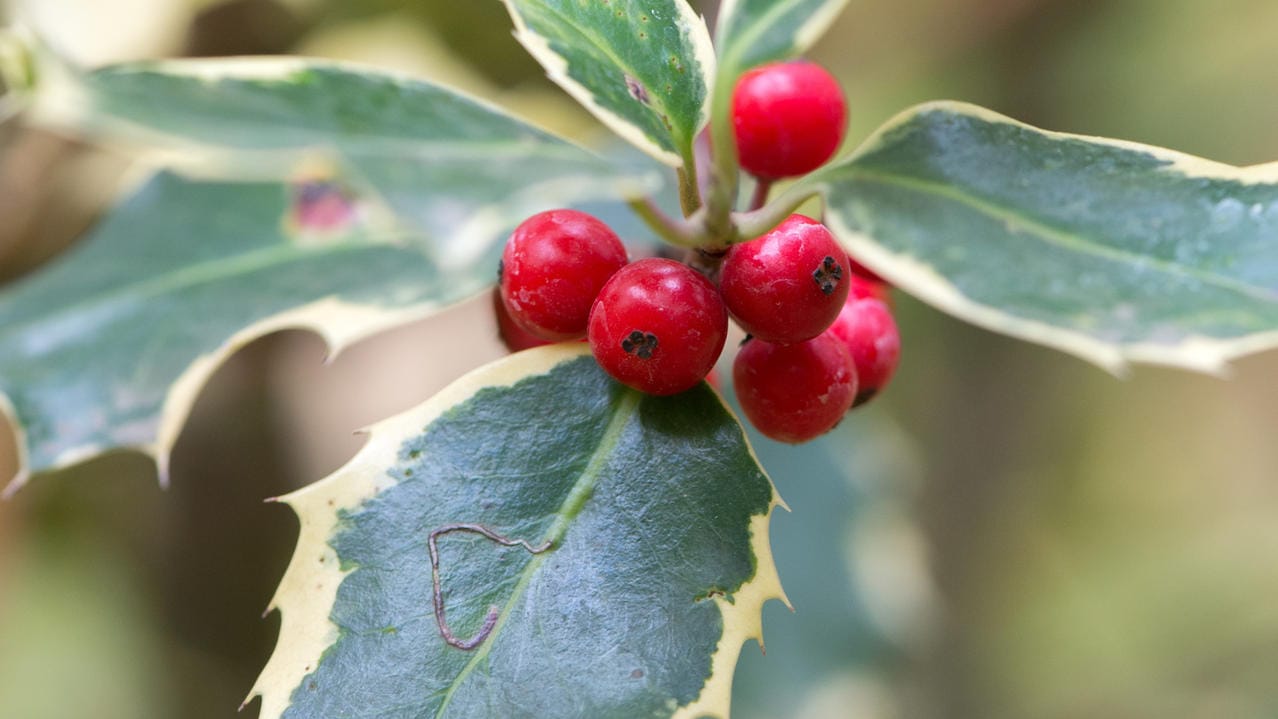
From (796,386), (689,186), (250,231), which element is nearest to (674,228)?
(689,186)

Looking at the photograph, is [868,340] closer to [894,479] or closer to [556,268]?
[556,268]

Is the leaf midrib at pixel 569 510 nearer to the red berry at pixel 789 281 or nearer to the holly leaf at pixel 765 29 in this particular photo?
the red berry at pixel 789 281

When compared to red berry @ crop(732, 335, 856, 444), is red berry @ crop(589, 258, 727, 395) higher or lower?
higher

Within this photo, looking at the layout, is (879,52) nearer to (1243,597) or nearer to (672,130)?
(1243,597)

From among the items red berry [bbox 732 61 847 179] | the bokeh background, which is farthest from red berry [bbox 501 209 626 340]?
the bokeh background

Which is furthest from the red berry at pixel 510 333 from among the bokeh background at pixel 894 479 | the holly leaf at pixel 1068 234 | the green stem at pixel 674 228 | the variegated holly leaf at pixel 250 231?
the bokeh background at pixel 894 479

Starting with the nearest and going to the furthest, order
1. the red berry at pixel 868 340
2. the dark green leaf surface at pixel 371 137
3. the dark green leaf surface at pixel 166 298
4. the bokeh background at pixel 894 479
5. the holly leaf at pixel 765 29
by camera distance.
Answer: the dark green leaf surface at pixel 371 137 < the holly leaf at pixel 765 29 < the red berry at pixel 868 340 < the dark green leaf surface at pixel 166 298 < the bokeh background at pixel 894 479

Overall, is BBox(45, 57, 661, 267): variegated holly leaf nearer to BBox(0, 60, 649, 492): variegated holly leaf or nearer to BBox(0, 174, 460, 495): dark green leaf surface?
BBox(0, 60, 649, 492): variegated holly leaf
